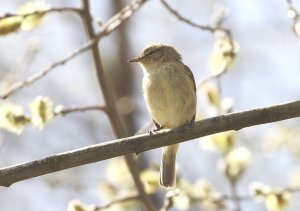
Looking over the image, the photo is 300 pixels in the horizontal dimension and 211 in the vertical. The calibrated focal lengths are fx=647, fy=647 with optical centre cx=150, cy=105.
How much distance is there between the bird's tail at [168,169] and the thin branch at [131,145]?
121 cm

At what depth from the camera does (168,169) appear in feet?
14.9

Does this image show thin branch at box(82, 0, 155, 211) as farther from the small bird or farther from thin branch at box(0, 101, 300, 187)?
thin branch at box(0, 101, 300, 187)

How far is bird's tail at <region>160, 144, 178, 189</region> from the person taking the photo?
429cm

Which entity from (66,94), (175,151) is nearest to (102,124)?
(66,94)

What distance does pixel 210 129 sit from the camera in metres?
3.01

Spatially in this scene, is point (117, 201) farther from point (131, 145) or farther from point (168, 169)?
point (168, 169)

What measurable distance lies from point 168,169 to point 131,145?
5.12 ft

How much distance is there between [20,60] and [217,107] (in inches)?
59.4

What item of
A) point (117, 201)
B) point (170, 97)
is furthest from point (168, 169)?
point (117, 201)

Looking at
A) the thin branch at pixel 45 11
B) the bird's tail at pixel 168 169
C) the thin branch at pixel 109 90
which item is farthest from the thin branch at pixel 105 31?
the bird's tail at pixel 168 169

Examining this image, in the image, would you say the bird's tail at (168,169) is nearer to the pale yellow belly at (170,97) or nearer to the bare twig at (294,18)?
the pale yellow belly at (170,97)

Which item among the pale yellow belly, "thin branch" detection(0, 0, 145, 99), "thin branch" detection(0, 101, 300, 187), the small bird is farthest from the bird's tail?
"thin branch" detection(0, 101, 300, 187)

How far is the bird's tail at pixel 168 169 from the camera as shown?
4285 millimetres

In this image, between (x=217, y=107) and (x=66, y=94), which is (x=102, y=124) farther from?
(x=217, y=107)
